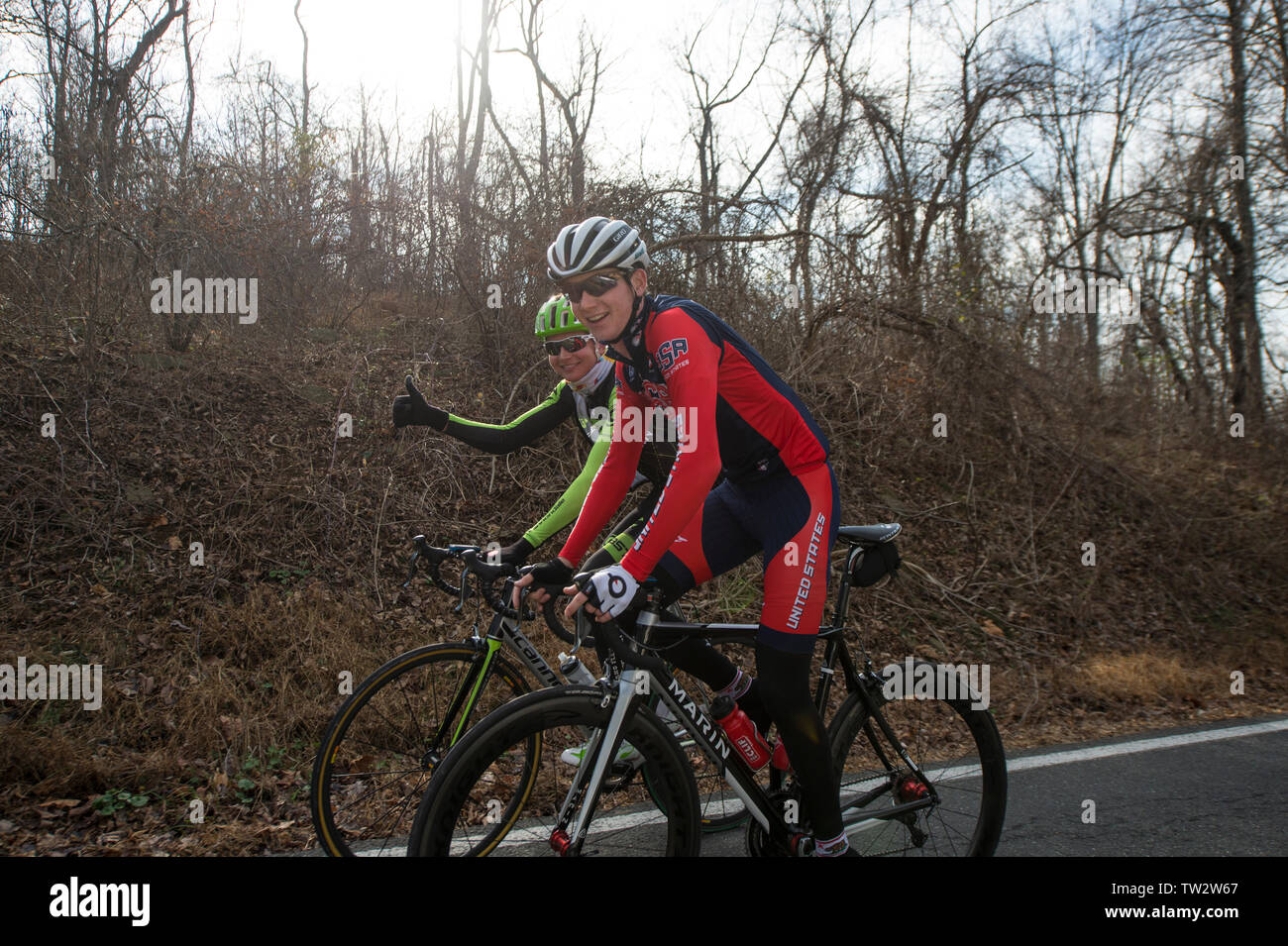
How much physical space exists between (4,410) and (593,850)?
6.87 metres

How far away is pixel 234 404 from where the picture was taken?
7.84 m

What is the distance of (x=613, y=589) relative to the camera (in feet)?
7.78

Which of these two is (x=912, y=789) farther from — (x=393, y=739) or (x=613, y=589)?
(x=393, y=739)

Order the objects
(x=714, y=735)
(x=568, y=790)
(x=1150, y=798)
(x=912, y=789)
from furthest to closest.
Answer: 1. (x=1150, y=798)
2. (x=912, y=789)
3. (x=714, y=735)
4. (x=568, y=790)

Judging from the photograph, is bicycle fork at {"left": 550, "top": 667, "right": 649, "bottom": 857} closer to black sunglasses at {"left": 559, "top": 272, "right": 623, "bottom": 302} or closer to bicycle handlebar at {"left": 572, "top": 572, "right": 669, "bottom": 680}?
bicycle handlebar at {"left": 572, "top": 572, "right": 669, "bottom": 680}

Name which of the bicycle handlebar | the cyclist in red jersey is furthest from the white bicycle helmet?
the bicycle handlebar

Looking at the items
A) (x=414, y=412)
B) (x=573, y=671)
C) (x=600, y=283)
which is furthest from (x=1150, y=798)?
(x=414, y=412)

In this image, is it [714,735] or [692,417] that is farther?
[714,735]

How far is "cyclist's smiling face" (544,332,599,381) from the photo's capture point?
3900 mm

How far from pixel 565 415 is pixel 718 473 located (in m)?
1.78

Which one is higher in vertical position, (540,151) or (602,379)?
(540,151)

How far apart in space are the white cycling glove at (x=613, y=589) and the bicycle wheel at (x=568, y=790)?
0.28m
